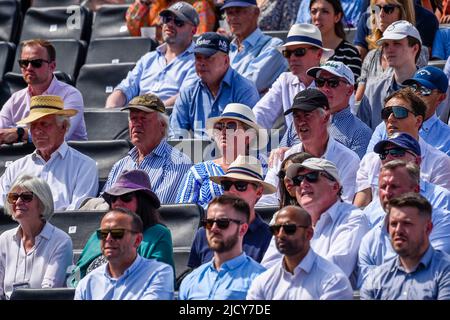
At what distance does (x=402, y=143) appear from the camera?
27.6 feet

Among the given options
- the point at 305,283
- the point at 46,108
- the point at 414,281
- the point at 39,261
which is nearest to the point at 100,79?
the point at 46,108

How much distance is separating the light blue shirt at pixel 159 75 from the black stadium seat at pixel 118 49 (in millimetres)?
724

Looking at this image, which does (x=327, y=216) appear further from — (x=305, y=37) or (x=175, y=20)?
(x=175, y=20)

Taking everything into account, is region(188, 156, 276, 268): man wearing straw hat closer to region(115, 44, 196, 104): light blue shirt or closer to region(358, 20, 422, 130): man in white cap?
region(358, 20, 422, 130): man in white cap

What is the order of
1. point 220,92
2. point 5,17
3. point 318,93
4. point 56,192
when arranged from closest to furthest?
point 318,93 → point 56,192 → point 220,92 → point 5,17

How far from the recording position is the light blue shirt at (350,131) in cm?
970

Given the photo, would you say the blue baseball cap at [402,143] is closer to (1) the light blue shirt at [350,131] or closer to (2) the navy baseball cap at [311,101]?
(2) the navy baseball cap at [311,101]

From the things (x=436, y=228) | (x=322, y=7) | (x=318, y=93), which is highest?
(x=322, y=7)

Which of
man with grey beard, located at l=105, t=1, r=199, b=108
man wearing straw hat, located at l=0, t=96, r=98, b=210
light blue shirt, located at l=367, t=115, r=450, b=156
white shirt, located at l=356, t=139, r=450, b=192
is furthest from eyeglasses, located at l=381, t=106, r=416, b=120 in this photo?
man with grey beard, located at l=105, t=1, r=199, b=108

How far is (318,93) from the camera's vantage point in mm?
9305

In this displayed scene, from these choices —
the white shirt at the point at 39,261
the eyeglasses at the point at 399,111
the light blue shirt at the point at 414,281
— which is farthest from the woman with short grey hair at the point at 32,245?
the light blue shirt at the point at 414,281

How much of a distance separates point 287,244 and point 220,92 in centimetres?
352

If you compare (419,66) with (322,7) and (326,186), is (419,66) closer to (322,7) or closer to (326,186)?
(322,7)
